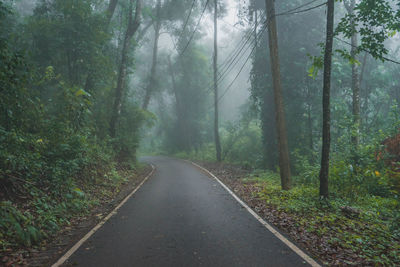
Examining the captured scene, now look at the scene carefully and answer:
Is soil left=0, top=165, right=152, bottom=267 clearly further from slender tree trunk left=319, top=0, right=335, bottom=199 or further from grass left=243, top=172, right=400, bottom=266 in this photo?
slender tree trunk left=319, top=0, right=335, bottom=199

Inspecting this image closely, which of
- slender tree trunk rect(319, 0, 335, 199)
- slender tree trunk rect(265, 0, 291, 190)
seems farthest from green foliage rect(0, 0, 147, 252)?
slender tree trunk rect(319, 0, 335, 199)

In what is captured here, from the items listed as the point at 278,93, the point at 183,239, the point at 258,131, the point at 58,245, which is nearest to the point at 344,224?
the point at 183,239

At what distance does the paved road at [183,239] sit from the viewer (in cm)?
432

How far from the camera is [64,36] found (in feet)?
45.2

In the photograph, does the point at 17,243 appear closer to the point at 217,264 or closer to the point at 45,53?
the point at 217,264

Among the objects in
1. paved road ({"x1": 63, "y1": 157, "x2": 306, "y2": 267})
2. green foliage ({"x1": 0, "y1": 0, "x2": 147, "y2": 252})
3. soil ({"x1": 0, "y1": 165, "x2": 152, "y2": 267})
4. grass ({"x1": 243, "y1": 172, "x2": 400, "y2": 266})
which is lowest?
soil ({"x1": 0, "y1": 165, "x2": 152, "y2": 267})

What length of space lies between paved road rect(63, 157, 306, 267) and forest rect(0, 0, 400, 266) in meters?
0.77

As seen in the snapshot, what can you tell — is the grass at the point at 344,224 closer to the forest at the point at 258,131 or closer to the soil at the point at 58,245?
the forest at the point at 258,131

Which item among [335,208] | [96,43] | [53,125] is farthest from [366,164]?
[96,43]

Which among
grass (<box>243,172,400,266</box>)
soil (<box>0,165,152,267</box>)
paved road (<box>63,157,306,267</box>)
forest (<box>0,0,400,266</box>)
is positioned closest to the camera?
paved road (<box>63,157,306,267</box>)

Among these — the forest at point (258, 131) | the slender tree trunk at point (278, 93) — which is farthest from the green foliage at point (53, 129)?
the slender tree trunk at point (278, 93)

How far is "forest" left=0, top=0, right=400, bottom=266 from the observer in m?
6.05

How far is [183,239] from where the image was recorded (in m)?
5.27

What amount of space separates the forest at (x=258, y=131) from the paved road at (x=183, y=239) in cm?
77
